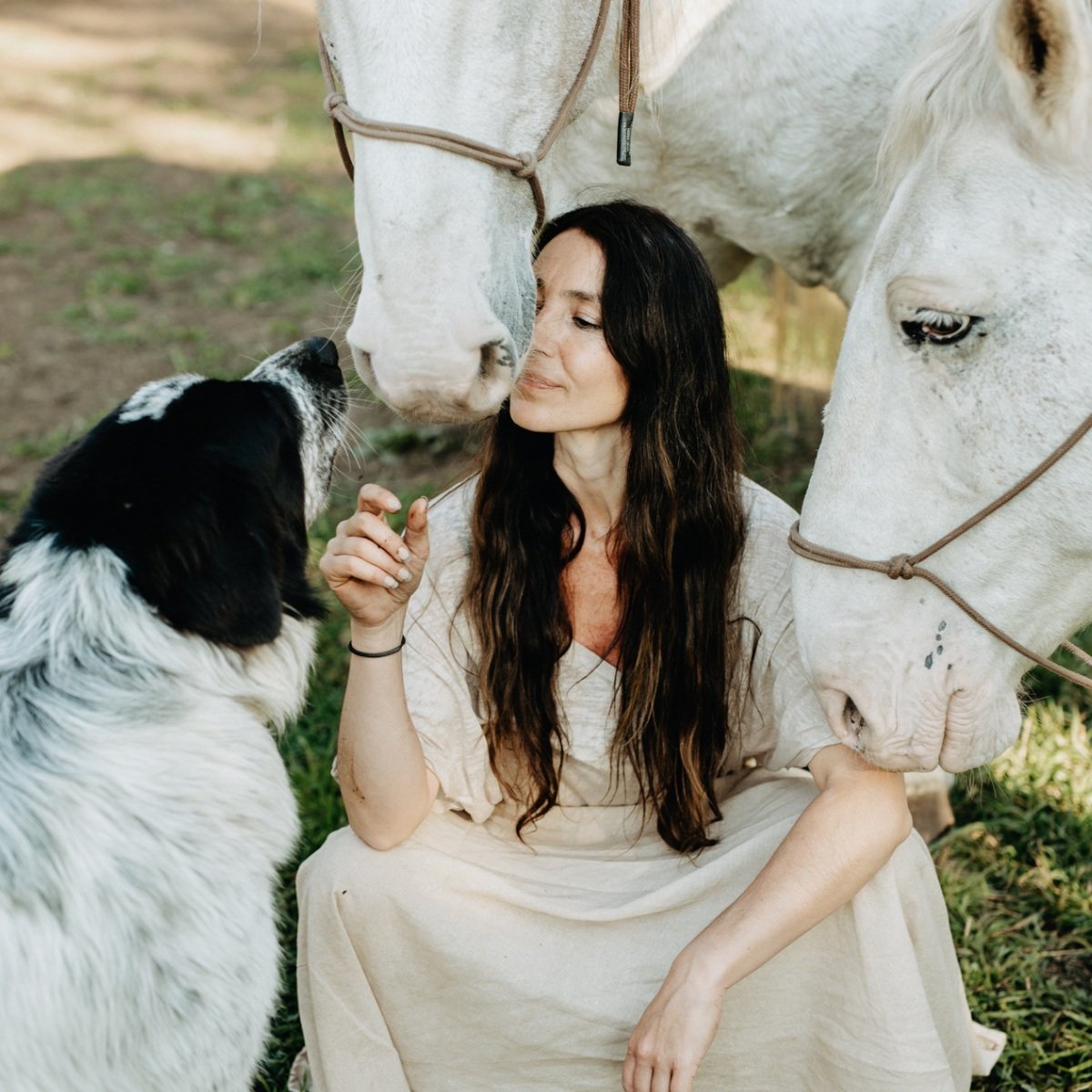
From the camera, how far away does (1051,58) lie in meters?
1.78

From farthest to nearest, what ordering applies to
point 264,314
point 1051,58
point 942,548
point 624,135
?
1. point 264,314
2. point 624,135
3. point 942,548
4. point 1051,58

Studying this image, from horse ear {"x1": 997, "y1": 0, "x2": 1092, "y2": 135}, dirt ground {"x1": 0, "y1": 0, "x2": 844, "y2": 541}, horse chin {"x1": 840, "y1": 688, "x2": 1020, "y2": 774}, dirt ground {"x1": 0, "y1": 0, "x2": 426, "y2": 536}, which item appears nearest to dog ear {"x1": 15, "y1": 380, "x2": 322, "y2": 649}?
dirt ground {"x1": 0, "y1": 0, "x2": 844, "y2": 541}

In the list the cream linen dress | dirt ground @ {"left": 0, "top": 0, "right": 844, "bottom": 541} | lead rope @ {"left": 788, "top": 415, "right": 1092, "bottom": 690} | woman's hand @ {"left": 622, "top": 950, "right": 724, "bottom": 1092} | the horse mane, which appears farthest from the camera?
dirt ground @ {"left": 0, "top": 0, "right": 844, "bottom": 541}

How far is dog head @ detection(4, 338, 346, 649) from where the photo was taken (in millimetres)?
2094

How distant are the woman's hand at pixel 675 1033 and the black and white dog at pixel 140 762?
673mm

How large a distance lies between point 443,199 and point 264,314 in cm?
477

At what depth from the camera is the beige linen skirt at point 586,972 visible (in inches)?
93.7

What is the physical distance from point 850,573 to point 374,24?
1.24 meters

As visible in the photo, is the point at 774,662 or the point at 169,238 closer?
the point at 774,662

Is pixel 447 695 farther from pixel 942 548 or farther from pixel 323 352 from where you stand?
pixel 942 548

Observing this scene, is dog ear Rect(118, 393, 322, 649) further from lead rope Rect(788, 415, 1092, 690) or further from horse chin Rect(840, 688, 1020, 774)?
horse chin Rect(840, 688, 1020, 774)

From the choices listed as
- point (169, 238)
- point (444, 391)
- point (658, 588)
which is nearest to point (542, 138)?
point (444, 391)

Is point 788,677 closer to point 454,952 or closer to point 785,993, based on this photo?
point 785,993

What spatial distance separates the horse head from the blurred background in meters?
0.66
